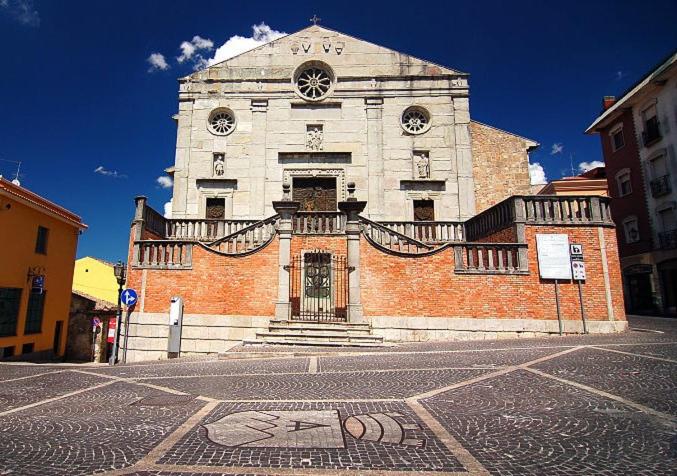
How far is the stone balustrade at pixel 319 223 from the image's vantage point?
45.5ft

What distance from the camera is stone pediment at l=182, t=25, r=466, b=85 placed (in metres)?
21.1

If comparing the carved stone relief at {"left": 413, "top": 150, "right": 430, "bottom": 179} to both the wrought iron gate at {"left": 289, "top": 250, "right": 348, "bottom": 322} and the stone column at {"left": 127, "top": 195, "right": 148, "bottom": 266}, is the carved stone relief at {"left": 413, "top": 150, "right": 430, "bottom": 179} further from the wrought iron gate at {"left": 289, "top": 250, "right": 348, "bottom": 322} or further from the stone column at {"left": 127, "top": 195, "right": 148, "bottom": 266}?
the stone column at {"left": 127, "top": 195, "right": 148, "bottom": 266}

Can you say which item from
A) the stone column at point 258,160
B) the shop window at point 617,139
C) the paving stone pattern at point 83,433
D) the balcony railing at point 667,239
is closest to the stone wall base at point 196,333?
the paving stone pattern at point 83,433

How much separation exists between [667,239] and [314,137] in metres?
21.4

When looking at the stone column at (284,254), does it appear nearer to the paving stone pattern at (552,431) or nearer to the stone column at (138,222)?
the stone column at (138,222)

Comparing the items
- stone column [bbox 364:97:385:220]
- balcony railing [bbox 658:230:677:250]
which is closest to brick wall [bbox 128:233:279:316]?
stone column [bbox 364:97:385:220]

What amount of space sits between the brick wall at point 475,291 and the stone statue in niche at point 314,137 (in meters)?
10.1

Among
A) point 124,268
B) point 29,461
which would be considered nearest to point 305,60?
point 124,268

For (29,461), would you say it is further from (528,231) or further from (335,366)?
(528,231)

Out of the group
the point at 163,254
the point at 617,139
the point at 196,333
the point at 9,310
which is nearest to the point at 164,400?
the point at 196,333

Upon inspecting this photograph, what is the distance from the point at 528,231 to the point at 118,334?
541 inches

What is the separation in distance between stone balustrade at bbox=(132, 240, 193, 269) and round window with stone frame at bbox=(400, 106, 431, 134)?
1313 centimetres

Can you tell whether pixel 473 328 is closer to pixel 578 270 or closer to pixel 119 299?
pixel 578 270

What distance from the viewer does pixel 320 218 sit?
13977mm
